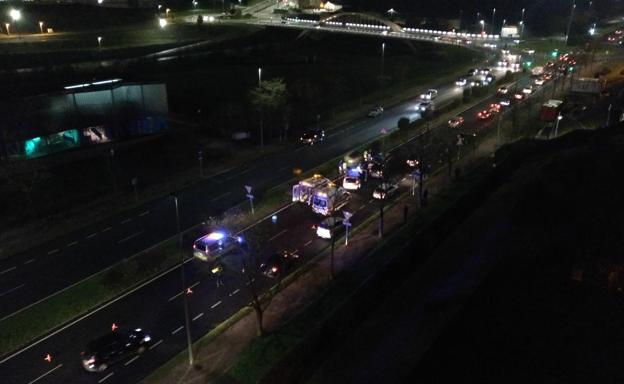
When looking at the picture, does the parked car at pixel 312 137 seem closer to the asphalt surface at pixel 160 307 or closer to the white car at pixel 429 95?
the asphalt surface at pixel 160 307

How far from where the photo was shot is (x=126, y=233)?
37.7 m

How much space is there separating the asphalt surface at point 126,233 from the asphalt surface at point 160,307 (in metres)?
0.21

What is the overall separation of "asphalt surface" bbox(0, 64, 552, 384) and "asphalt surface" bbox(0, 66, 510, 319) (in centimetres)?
21

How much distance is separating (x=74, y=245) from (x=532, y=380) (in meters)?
30.6

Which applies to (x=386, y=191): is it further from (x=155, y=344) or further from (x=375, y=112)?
(x=375, y=112)

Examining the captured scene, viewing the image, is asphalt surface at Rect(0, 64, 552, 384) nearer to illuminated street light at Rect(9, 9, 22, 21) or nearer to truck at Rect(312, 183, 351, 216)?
truck at Rect(312, 183, 351, 216)

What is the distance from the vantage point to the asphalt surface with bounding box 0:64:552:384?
24.8 meters

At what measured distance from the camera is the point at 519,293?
85.5ft

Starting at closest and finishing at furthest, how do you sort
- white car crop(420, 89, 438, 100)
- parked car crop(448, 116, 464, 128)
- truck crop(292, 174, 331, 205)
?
1. truck crop(292, 174, 331, 205)
2. parked car crop(448, 116, 464, 128)
3. white car crop(420, 89, 438, 100)

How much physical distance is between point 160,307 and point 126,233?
10428 mm

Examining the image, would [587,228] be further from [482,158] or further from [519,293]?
[482,158]

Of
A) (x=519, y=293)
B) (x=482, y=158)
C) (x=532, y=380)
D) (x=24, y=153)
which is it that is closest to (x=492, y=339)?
(x=532, y=380)

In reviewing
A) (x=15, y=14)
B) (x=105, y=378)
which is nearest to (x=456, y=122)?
(x=105, y=378)

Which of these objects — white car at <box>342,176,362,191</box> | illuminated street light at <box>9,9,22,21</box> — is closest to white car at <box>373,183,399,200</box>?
white car at <box>342,176,362,191</box>
